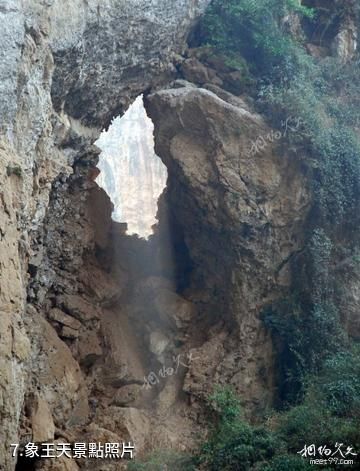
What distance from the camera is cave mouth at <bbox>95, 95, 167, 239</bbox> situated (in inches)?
1257

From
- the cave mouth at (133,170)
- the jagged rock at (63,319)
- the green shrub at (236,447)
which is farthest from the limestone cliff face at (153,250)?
the cave mouth at (133,170)

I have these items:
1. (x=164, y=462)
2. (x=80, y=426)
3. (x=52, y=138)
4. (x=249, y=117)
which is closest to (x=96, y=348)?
(x=80, y=426)

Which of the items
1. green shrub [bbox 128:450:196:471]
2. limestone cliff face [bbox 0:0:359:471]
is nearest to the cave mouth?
limestone cliff face [bbox 0:0:359:471]

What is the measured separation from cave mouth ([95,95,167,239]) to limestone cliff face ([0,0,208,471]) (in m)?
19.2

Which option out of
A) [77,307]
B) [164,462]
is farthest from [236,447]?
[77,307]

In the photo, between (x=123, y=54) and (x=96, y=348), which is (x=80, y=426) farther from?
(x=123, y=54)

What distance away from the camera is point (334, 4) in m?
14.4

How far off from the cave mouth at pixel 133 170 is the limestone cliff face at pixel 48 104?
1916 centimetres

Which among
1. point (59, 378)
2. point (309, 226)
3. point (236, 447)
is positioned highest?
point (309, 226)

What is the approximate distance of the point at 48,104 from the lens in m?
8.76

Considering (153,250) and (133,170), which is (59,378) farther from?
(133,170)

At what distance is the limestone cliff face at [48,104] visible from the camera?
733 centimetres

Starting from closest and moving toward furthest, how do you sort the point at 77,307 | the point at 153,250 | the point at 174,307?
the point at 77,307 → the point at 174,307 → the point at 153,250

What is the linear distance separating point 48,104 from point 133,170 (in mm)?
24078
